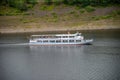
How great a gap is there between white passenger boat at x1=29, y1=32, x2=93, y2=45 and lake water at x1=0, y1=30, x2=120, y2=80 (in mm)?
1708

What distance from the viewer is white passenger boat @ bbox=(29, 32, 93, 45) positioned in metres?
88.9

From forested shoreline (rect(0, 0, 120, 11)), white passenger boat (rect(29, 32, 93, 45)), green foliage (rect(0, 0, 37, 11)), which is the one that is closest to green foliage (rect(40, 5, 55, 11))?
forested shoreline (rect(0, 0, 120, 11))

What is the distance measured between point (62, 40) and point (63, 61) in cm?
2129

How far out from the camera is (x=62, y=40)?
299ft

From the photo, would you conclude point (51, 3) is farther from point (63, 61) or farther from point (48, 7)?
point (63, 61)

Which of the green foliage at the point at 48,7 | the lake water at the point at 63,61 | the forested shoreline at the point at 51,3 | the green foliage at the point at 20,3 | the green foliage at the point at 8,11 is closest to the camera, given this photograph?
the lake water at the point at 63,61

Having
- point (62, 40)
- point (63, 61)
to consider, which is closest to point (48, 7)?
point (62, 40)

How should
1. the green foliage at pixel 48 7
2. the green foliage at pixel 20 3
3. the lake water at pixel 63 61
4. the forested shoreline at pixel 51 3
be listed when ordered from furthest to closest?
the green foliage at pixel 20 3
the green foliage at pixel 48 7
the forested shoreline at pixel 51 3
the lake water at pixel 63 61

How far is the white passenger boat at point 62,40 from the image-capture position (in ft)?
292

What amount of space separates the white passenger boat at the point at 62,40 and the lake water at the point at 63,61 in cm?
171

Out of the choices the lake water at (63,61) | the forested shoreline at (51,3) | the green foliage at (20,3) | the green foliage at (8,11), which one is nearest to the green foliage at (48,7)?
the forested shoreline at (51,3)

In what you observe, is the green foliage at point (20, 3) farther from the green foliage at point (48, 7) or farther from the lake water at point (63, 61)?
the lake water at point (63, 61)

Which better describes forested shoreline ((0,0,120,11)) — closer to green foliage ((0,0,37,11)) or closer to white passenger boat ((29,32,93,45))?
green foliage ((0,0,37,11))

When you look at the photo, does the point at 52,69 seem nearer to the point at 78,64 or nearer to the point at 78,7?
the point at 78,64
